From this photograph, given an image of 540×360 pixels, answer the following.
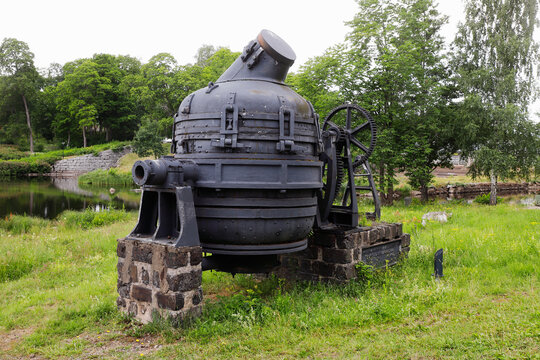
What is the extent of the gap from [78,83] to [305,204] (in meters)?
50.6

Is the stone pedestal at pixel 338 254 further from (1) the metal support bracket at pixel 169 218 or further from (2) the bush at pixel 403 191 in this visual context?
(2) the bush at pixel 403 191

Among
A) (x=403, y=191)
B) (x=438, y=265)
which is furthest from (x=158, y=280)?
(x=403, y=191)

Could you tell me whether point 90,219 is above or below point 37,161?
below

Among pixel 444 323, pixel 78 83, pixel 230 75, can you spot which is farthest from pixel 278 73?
pixel 78 83

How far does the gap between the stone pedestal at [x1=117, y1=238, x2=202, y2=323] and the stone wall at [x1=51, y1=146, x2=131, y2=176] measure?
40.8 metres

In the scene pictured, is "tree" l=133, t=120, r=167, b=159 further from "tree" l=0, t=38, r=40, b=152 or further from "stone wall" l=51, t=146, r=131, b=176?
"tree" l=0, t=38, r=40, b=152

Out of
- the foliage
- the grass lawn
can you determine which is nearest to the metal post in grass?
the grass lawn

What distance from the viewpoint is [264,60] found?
5844mm

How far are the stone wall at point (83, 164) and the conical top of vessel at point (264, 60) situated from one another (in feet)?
134

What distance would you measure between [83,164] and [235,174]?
42932 millimetres

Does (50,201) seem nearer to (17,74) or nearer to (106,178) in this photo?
(106,178)

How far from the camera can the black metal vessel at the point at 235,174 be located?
16.8 ft

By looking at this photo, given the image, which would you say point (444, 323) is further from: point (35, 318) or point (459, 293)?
point (35, 318)

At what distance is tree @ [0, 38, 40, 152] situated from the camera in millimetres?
48969
